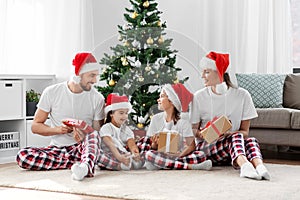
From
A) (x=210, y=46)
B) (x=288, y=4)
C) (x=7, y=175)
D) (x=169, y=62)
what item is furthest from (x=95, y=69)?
(x=288, y=4)

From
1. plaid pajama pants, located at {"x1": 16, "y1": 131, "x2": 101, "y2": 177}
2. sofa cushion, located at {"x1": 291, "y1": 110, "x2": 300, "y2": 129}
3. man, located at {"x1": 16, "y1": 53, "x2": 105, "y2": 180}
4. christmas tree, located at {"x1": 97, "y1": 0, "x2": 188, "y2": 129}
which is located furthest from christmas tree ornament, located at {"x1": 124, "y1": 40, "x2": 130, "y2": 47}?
sofa cushion, located at {"x1": 291, "y1": 110, "x2": 300, "y2": 129}

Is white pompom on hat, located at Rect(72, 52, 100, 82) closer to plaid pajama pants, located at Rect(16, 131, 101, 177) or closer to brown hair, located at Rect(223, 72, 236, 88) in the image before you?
plaid pajama pants, located at Rect(16, 131, 101, 177)

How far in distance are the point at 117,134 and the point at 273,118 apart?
139cm

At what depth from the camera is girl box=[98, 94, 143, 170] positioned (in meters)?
3.32

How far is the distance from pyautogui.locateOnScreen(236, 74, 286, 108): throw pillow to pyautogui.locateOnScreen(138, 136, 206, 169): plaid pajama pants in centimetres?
129

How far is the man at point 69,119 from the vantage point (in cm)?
334

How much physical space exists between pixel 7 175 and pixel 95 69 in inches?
32.9

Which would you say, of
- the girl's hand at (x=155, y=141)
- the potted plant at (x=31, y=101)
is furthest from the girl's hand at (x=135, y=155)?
the potted plant at (x=31, y=101)

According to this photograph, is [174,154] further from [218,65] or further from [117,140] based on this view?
[218,65]

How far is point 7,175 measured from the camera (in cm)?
323

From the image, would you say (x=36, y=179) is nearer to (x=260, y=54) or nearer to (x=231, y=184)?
(x=231, y=184)

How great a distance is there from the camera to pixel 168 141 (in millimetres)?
3314

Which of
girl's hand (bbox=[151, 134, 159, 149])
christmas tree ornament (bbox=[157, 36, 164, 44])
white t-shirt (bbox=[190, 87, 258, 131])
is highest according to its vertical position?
christmas tree ornament (bbox=[157, 36, 164, 44])

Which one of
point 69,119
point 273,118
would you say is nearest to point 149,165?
point 69,119
